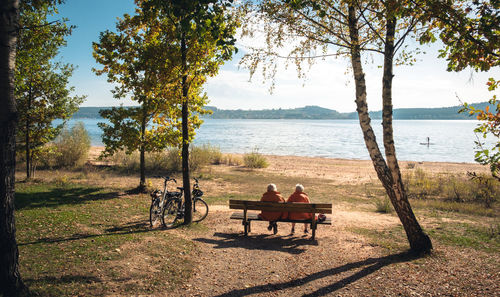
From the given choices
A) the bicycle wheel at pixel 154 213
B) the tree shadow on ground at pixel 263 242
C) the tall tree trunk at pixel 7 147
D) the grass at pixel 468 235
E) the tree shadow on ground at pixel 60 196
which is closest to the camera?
the tall tree trunk at pixel 7 147

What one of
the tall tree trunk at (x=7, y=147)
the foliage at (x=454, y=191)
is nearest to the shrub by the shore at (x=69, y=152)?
the tall tree trunk at (x=7, y=147)

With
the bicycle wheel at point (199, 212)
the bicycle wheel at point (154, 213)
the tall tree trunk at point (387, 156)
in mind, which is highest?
the tall tree trunk at point (387, 156)

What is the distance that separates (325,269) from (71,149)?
17.8m

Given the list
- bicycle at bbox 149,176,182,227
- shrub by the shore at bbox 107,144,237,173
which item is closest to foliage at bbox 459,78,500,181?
bicycle at bbox 149,176,182,227

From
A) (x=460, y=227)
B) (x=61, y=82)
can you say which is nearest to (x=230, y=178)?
(x=61, y=82)

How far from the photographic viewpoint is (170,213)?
322 inches

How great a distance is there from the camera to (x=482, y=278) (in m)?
5.11

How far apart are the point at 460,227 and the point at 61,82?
15585 millimetres

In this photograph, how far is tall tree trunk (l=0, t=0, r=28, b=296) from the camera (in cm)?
349

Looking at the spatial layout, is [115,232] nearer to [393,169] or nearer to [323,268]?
[323,268]

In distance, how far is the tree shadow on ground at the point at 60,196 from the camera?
9127 millimetres

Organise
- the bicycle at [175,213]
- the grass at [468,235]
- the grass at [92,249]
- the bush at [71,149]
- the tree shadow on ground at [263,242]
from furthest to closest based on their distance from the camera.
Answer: the bush at [71,149]
the bicycle at [175,213]
the grass at [468,235]
the tree shadow on ground at [263,242]
the grass at [92,249]

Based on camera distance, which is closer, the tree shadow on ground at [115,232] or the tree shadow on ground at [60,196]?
the tree shadow on ground at [115,232]

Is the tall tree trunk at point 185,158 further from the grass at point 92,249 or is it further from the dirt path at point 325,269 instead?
the grass at point 92,249
